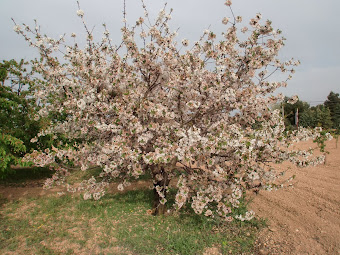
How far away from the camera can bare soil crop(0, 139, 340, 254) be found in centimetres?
446

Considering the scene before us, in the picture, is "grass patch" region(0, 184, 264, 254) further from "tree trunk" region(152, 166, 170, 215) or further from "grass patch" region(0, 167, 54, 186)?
"grass patch" region(0, 167, 54, 186)

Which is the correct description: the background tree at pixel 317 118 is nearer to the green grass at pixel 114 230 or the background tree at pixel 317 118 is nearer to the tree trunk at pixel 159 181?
the green grass at pixel 114 230

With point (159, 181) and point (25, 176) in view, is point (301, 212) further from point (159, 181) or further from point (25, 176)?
point (25, 176)

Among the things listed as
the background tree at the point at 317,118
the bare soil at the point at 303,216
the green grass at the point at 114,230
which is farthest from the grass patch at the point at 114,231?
the background tree at the point at 317,118

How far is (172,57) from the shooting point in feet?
16.7

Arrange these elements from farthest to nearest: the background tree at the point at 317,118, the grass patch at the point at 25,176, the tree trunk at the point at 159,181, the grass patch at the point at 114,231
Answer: the background tree at the point at 317,118 → the grass patch at the point at 25,176 → the tree trunk at the point at 159,181 → the grass patch at the point at 114,231

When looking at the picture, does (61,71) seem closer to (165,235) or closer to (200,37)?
(200,37)

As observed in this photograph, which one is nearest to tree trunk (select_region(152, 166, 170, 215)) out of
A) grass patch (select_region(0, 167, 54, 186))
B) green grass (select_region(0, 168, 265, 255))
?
green grass (select_region(0, 168, 265, 255))

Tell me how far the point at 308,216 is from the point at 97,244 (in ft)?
16.7

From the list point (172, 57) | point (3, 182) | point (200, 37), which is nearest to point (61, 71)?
point (172, 57)

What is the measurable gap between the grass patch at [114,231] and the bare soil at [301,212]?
51cm

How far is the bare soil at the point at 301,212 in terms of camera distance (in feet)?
14.6

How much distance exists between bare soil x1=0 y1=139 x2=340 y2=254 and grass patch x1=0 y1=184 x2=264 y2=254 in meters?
0.51

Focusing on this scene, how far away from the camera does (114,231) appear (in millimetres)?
5211
